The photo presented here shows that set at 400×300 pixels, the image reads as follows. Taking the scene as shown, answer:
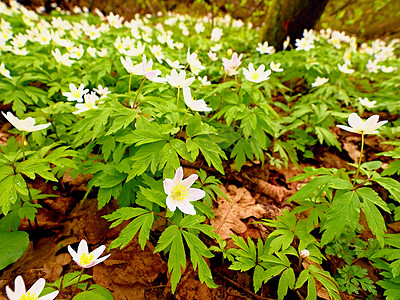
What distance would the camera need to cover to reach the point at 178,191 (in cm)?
156

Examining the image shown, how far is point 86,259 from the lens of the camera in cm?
134

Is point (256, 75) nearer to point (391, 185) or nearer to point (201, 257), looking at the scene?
point (391, 185)

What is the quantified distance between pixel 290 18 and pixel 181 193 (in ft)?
17.1

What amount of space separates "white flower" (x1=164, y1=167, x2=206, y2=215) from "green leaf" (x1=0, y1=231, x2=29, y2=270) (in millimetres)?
1129

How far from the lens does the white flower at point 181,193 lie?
1.50 meters

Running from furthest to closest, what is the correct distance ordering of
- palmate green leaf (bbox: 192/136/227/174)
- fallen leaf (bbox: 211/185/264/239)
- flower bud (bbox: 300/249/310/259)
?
1. fallen leaf (bbox: 211/185/264/239)
2. palmate green leaf (bbox: 192/136/227/174)
3. flower bud (bbox: 300/249/310/259)

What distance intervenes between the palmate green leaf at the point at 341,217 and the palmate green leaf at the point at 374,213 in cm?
6

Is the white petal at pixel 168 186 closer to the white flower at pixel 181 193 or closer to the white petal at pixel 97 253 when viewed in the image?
the white flower at pixel 181 193

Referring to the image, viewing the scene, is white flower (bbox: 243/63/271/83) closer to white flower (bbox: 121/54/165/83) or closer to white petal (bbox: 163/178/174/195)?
white flower (bbox: 121/54/165/83)

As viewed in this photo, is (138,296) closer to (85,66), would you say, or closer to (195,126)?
(195,126)

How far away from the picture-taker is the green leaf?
5.18 ft

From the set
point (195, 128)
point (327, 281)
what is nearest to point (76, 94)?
point (195, 128)

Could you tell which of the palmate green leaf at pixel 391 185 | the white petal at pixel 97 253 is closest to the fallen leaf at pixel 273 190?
the palmate green leaf at pixel 391 185

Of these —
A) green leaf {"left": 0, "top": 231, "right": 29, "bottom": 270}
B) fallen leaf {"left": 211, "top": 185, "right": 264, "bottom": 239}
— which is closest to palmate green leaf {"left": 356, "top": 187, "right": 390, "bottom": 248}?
fallen leaf {"left": 211, "top": 185, "right": 264, "bottom": 239}
